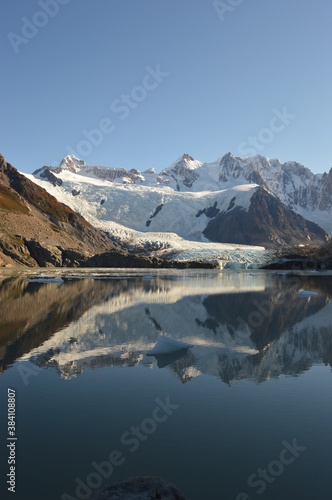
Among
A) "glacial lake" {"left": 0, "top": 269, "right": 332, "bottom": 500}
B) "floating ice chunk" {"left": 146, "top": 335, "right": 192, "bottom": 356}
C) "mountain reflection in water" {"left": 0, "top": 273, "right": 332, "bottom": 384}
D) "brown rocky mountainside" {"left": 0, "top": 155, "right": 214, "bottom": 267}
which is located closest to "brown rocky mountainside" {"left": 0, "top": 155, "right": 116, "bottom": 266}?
"brown rocky mountainside" {"left": 0, "top": 155, "right": 214, "bottom": 267}

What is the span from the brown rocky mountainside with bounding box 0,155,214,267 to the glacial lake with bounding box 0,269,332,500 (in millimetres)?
87102

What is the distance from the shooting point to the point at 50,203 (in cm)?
17962

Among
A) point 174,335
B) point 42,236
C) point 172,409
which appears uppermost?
point 42,236

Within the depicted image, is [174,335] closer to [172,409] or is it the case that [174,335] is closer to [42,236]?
[172,409]

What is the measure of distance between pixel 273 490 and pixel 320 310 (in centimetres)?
2419

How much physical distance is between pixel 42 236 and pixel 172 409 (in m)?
124

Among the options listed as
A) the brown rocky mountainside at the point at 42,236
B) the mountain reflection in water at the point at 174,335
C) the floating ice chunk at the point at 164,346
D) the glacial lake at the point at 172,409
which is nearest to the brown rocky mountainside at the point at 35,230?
the brown rocky mountainside at the point at 42,236

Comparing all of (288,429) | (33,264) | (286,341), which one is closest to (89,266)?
(33,264)

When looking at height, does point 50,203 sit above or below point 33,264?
above

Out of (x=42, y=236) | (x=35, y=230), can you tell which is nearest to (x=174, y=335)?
(x=42, y=236)

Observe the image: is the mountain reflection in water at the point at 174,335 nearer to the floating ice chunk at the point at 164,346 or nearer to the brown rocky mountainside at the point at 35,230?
the floating ice chunk at the point at 164,346

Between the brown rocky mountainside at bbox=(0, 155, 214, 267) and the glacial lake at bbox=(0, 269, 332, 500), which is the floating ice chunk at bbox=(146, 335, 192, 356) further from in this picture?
the brown rocky mountainside at bbox=(0, 155, 214, 267)

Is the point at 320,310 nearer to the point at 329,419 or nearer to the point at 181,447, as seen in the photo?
the point at 329,419

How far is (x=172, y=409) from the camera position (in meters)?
10.1
